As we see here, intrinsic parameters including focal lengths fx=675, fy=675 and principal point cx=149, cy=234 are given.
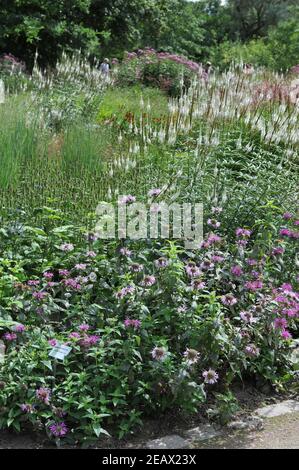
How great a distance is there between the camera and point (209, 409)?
3484 millimetres

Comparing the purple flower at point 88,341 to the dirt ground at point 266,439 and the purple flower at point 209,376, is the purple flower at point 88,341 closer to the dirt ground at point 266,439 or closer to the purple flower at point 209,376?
the purple flower at point 209,376

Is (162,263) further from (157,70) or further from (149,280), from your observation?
(157,70)

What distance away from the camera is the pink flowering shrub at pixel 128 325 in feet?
10.7

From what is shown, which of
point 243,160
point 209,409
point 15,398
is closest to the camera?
point 15,398

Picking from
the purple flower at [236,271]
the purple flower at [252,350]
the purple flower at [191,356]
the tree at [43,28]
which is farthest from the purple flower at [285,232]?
the tree at [43,28]

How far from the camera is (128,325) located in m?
3.48

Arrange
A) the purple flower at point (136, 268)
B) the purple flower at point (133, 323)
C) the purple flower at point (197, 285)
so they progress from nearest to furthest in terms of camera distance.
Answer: the purple flower at point (133, 323) → the purple flower at point (197, 285) → the purple flower at point (136, 268)

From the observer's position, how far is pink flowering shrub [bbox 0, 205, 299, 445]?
3.28m

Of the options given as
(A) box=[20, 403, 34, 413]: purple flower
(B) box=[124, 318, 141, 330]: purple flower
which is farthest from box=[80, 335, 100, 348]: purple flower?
(A) box=[20, 403, 34, 413]: purple flower

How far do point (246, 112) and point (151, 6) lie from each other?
994 cm

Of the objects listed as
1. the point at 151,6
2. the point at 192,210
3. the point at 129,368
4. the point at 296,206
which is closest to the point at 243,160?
the point at 296,206

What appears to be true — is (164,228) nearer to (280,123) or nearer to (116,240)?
(116,240)

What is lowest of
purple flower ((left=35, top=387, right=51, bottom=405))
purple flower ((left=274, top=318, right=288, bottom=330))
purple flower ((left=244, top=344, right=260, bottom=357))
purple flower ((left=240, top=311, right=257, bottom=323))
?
purple flower ((left=35, top=387, right=51, bottom=405))

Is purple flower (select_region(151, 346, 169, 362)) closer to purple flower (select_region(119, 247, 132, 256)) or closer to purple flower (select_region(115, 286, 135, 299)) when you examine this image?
purple flower (select_region(115, 286, 135, 299))
